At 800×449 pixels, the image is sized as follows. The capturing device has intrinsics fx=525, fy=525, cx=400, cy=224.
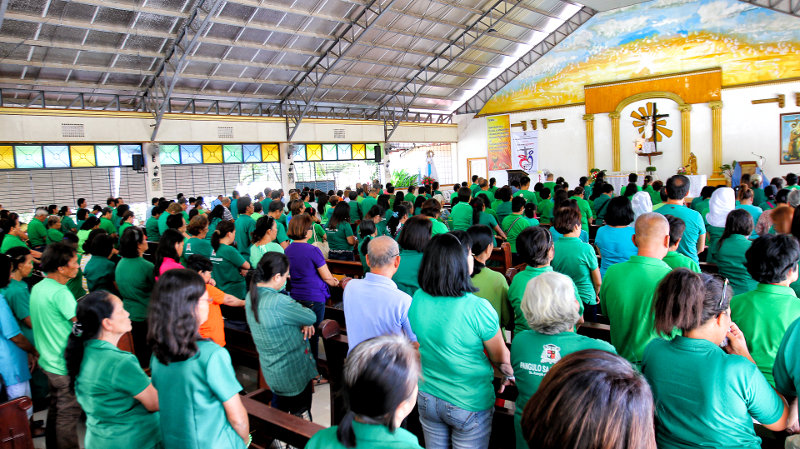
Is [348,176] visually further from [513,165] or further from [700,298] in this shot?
[700,298]

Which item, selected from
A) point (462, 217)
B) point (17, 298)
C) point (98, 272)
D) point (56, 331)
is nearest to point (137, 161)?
point (98, 272)

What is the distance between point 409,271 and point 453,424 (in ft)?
4.00

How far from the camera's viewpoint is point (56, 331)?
3.01m

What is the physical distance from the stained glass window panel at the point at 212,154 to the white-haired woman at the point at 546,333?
42.4 ft

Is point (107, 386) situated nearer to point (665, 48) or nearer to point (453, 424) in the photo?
point (453, 424)

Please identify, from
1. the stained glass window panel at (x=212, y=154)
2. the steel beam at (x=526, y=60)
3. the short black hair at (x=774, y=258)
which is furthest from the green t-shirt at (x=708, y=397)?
the steel beam at (x=526, y=60)

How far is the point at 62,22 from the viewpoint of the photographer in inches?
357

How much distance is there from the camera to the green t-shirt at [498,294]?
275cm

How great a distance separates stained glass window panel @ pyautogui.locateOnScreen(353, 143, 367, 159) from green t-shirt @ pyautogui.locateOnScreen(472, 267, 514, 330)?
14.3 metres

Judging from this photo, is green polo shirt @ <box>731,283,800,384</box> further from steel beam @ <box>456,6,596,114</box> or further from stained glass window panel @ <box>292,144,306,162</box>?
steel beam @ <box>456,6,596,114</box>

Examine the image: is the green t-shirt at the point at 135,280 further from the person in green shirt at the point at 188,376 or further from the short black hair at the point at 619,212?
the short black hair at the point at 619,212

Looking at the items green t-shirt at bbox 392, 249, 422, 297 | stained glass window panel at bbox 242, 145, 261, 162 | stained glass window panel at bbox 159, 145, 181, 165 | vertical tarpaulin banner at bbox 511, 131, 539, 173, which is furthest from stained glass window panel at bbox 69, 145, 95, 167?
vertical tarpaulin banner at bbox 511, 131, 539, 173

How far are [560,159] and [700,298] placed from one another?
15329mm

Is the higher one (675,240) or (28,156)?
(28,156)
